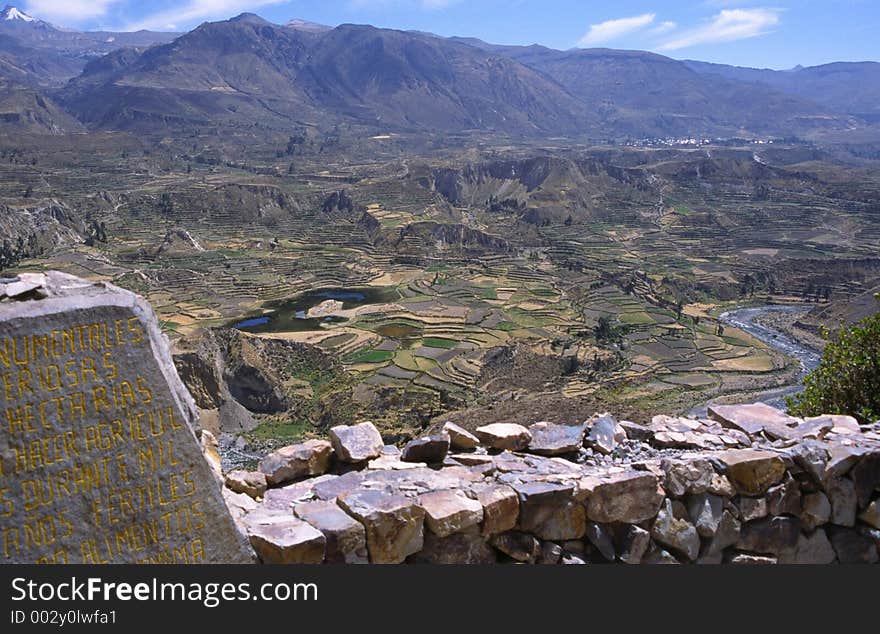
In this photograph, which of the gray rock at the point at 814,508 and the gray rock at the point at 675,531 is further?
the gray rock at the point at 814,508

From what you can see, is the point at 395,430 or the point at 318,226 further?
the point at 318,226

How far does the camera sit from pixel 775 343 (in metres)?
55.9

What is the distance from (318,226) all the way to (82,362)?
9725 cm

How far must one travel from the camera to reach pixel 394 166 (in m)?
148

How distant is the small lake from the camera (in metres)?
55.3

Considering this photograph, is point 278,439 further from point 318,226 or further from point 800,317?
point 318,226

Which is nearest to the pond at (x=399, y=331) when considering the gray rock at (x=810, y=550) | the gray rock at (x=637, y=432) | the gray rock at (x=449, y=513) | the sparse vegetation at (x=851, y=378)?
the sparse vegetation at (x=851, y=378)

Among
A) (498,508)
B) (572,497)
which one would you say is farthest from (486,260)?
(498,508)

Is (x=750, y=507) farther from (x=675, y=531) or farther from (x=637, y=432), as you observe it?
(x=637, y=432)

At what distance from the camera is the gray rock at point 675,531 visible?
7.32 meters

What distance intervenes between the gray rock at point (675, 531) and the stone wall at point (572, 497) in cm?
1

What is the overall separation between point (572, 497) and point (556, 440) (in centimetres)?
155

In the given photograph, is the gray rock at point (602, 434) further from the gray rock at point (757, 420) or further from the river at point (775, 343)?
the river at point (775, 343)

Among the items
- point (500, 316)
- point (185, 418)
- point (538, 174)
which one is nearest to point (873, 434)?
point (185, 418)
